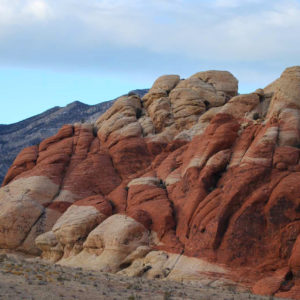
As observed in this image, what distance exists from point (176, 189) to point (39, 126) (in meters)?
87.0

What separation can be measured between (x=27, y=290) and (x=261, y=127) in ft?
77.8

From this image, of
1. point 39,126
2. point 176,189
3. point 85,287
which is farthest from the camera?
point 39,126

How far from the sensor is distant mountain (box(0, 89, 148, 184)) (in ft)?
405

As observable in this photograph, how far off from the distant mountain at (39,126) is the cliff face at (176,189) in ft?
204

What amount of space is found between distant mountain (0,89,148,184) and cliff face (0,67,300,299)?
204 feet

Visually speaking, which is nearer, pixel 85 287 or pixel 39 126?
pixel 85 287

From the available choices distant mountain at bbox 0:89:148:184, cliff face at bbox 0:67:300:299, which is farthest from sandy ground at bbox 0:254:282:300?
distant mountain at bbox 0:89:148:184

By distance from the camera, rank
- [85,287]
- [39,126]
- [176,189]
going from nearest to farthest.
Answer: [85,287] → [176,189] → [39,126]

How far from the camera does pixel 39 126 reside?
130375 millimetres

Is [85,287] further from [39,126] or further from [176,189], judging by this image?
[39,126]

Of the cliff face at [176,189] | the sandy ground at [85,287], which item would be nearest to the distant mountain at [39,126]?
the cliff face at [176,189]

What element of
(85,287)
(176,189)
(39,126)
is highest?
(39,126)

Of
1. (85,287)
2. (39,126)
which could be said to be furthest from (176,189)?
(39,126)

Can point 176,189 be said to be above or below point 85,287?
above
